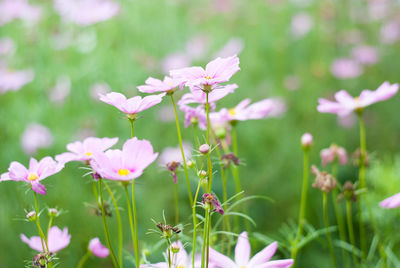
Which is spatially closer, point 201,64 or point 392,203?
point 392,203

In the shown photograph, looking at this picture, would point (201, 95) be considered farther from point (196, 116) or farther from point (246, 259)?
point (246, 259)

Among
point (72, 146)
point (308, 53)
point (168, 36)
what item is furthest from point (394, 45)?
point (72, 146)

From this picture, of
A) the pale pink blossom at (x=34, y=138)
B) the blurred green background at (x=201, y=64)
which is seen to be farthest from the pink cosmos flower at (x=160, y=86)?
the pale pink blossom at (x=34, y=138)

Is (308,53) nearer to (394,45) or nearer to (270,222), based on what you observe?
(394,45)

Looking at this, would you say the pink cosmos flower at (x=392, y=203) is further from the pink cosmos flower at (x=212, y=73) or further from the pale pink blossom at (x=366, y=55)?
the pale pink blossom at (x=366, y=55)

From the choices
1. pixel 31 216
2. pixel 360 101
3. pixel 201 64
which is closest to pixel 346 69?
pixel 201 64

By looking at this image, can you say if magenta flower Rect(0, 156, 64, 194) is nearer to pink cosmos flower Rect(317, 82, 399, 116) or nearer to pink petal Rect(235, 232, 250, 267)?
pink petal Rect(235, 232, 250, 267)
